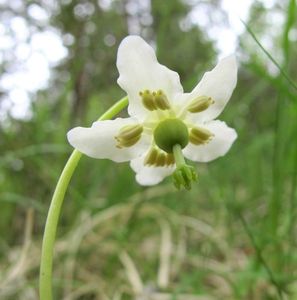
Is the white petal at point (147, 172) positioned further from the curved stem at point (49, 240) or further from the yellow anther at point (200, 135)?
the curved stem at point (49, 240)

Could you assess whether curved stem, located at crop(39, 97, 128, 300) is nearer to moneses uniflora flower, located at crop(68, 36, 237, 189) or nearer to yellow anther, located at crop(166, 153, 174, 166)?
moneses uniflora flower, located at crop(68, 36, 237, 189)

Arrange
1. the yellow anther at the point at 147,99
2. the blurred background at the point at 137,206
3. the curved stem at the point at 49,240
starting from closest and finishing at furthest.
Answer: the curved stem at the point at 49,240, the yellow anther at the point at 147,99, the blurred background at the point at 137,206

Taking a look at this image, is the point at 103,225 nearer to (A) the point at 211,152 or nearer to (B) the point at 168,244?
(B) the point at 168,244

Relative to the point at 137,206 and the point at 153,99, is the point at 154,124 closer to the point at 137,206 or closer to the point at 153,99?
the point at 153,99

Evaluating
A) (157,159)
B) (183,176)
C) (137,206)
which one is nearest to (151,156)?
(157,159)

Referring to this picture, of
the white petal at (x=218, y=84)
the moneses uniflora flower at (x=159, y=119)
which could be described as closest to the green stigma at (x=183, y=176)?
the moneses uniflora flower at (x=159, y=119)

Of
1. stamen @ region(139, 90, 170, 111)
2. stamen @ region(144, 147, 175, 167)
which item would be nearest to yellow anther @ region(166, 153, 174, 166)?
stamen @ region(144, 147, 175, 167)
